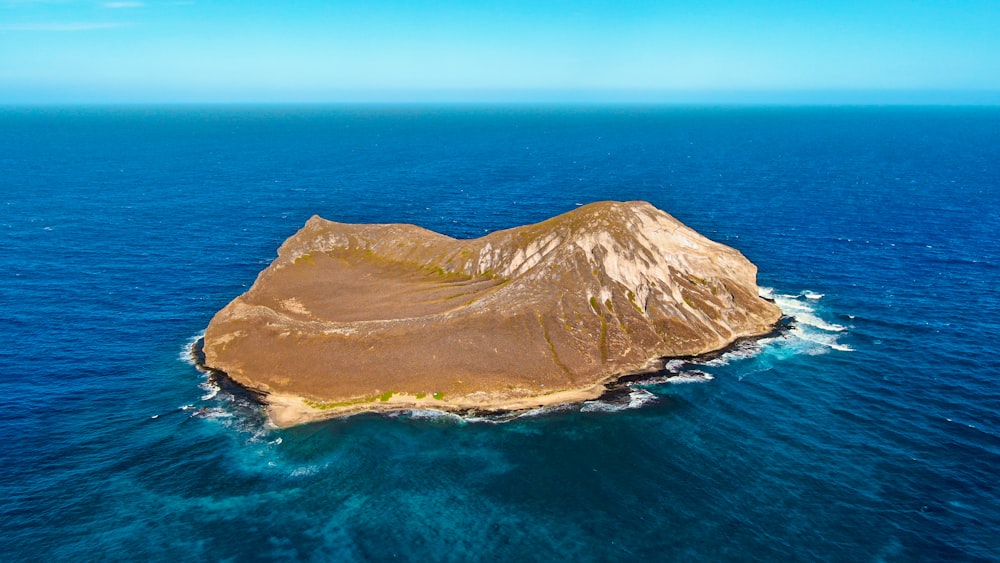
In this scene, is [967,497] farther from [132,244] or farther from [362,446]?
[132,244]

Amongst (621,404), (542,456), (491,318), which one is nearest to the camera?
(542,456)

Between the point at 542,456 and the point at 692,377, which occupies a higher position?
the point at 692,377

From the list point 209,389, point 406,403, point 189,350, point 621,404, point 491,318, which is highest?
point 491,318

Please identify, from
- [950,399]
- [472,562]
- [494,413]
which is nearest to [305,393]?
[494,413]

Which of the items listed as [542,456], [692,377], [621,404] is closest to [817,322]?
[692,377]

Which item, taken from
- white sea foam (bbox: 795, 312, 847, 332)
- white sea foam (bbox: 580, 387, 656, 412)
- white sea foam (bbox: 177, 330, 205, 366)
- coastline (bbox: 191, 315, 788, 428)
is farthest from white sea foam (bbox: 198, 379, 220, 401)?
white sea foam (bbox: 795, 312, 847, 332)

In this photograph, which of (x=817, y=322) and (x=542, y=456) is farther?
(x=817, y=322)

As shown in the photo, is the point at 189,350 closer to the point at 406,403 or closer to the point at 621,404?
the point at 406,403

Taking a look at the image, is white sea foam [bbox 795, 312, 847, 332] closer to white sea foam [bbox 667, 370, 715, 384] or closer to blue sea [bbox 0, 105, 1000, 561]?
blue sea [bbox 0, 105, 1000, 561]
